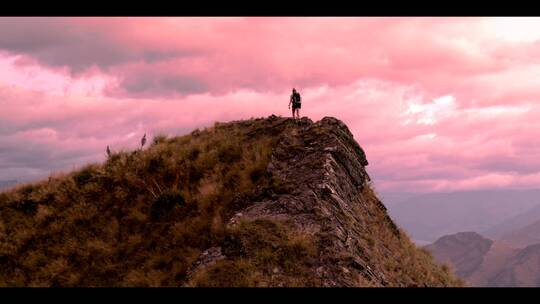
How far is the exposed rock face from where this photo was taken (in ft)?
44.9

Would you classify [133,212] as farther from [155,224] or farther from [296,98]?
[296,98]

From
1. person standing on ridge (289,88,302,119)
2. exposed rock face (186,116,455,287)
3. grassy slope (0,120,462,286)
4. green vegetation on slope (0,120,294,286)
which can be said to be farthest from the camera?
person standing on ridge (289,88,302,119)

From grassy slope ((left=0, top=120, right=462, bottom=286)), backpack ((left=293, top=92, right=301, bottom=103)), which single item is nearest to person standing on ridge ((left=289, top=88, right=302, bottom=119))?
backpack ((left=293, top=92, right=301, bottom=103))

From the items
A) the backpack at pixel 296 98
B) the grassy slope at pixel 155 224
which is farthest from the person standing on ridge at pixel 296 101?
the grassy slope at pixel 155 224

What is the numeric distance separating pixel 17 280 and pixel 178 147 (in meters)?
9.16

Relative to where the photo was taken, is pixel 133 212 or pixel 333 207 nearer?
pixel 333 207

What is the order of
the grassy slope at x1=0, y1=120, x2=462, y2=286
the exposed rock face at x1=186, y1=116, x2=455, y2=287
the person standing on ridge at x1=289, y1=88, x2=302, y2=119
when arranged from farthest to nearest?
1. the person standing on ridge at x1=289, y1=88, x2=302, y2=119
2. the exposed rock face at x1=186, y1=116, x2=455, y2=287
3. the grassy slope at x1=0, y1=120, x2=462, y2=286

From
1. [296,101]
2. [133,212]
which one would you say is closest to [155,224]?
[133,212]

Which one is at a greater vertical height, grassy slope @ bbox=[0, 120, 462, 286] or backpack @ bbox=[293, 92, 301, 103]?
backpack @ bbox=[293, 92, 301, 103]

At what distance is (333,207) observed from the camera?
16.3 meters

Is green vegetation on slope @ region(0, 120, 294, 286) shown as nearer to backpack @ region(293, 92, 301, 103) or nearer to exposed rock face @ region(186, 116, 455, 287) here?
exposed rock face @ region(186, 116, 455, 287)
